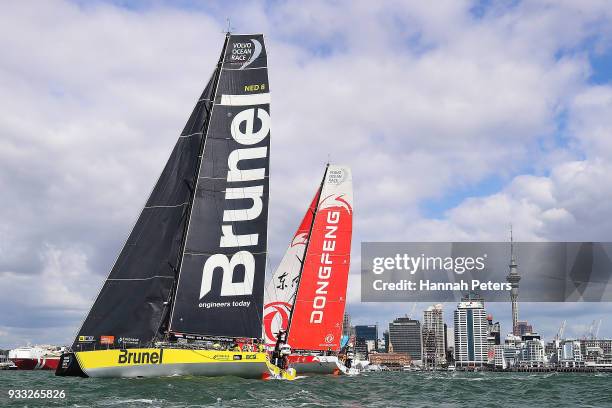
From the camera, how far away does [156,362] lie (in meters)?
35.2

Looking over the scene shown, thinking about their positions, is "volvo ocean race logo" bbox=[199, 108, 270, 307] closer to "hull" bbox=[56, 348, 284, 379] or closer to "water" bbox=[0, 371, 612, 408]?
"hull" bbox=[56, 348, 284, 379]

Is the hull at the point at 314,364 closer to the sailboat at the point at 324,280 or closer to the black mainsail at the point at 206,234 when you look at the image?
the sailboat at the point at 324,280

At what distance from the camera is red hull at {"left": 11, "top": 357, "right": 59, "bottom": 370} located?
13338 centimetres

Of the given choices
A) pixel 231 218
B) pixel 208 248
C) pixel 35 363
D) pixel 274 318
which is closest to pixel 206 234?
pixel 208 248

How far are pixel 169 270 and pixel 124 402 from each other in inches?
503

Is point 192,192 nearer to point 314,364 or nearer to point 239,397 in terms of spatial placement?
point 239,397

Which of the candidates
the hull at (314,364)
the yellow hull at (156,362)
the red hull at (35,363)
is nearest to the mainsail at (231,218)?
the yellow hull at (156,362)

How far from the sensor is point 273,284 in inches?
2621

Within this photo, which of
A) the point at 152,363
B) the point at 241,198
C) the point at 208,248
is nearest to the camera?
the point at 152,363

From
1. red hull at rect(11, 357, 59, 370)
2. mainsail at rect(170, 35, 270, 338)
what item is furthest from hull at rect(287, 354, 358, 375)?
red hull at rect(11, 357, 59, 370)

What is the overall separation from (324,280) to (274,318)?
24.4 ft

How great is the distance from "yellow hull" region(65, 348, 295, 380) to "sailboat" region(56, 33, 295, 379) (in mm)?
102

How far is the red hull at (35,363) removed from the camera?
133375 millimetres

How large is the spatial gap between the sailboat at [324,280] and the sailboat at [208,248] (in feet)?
62.1
